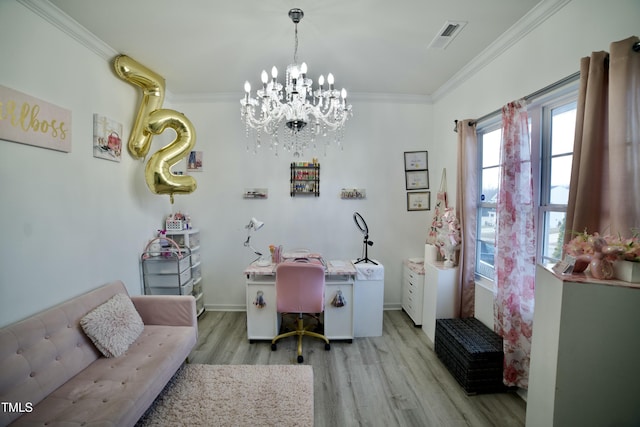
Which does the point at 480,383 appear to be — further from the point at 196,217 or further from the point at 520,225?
the point at 196,217

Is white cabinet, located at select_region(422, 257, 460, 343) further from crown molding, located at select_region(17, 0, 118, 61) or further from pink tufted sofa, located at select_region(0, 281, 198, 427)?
crown molding, located at select_region(17, 0, 118, 61)

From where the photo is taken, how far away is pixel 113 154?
2.34 m

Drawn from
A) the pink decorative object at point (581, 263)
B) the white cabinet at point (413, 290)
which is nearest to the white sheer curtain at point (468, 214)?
the white cabinet at point (413, 290)

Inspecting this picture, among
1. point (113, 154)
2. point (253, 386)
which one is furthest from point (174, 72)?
point (253, 386)

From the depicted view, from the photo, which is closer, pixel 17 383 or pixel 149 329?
pixel 17 383

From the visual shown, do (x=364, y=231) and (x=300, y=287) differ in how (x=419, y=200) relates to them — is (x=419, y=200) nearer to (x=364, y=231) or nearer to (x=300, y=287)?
(x=364, y=231)

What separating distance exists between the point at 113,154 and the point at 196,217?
120cm

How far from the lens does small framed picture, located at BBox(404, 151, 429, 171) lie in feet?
11.1

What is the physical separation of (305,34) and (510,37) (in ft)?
5.18

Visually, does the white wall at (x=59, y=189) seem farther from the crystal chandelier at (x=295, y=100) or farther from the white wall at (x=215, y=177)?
the crystal chandelier at (x=295, y=100)

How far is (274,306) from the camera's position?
2.62m

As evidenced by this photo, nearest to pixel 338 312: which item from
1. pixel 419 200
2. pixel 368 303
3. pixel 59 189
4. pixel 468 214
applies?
pixel 368 303

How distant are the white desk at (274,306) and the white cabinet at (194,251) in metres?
0.92

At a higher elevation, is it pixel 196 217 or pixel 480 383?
pixel 196 217
